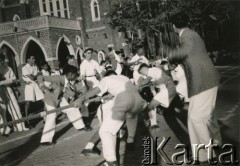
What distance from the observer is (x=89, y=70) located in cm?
1134

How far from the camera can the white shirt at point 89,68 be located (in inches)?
443

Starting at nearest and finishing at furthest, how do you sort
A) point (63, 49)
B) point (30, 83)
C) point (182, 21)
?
point (182, 21), point (30, 83), point (63, 49)

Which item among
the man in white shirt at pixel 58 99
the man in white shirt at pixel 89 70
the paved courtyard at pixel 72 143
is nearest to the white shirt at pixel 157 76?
the paved courtyard at pixel 72 143

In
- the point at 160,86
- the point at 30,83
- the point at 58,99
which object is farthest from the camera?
the point at 30,83

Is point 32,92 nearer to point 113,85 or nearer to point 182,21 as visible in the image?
point 113,85

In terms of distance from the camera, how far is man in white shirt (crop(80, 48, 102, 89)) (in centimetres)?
1122

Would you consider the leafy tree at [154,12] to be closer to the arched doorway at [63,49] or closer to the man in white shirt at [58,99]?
the arched doorway at [63,49]

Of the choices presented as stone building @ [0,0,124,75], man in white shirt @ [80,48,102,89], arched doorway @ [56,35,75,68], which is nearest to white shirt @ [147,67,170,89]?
man in white shirt @ [80,48,102,89]

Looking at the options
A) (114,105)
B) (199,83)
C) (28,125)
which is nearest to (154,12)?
(28,125)

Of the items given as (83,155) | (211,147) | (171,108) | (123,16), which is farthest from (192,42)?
(123,16)

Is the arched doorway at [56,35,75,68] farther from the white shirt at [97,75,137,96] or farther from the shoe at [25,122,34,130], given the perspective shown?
the white shirt at [97,75,137,96]

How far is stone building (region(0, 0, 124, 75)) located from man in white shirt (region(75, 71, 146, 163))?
22.7 metres

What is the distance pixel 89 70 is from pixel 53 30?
17981 millimetres

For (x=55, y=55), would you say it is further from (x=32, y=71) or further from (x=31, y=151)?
(x=31, y=151)
